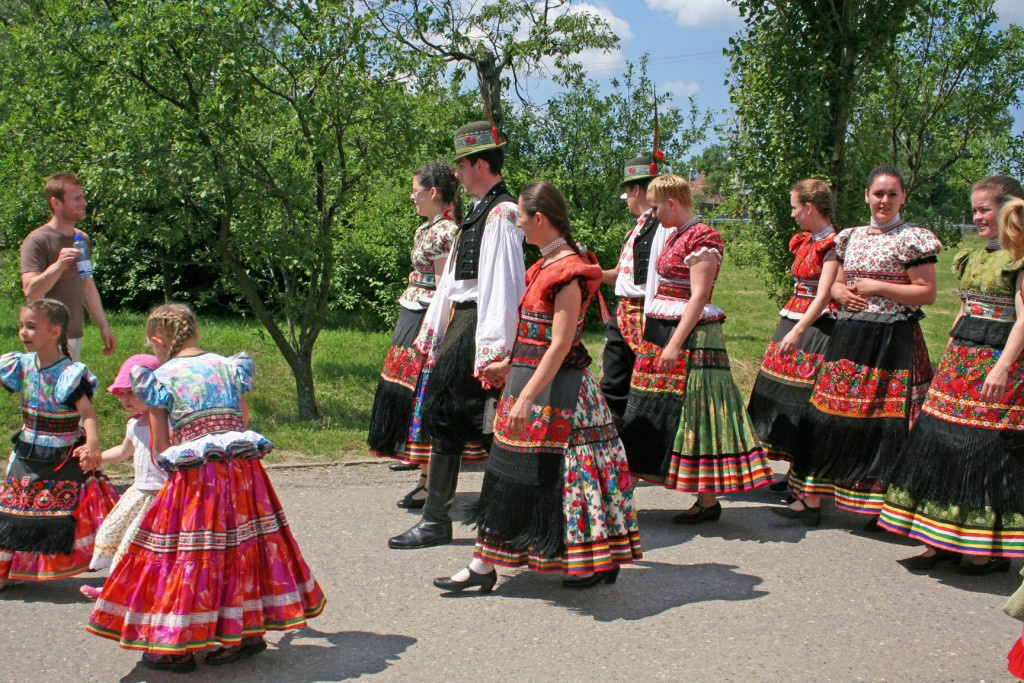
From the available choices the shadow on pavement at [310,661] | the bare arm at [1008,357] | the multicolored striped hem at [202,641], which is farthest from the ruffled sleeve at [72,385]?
the bare arm at [1008,357]

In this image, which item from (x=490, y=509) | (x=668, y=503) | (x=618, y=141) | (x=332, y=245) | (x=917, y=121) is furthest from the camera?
(x=618, y=141)

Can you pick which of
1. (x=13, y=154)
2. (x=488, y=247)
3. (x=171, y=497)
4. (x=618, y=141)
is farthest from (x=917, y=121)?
(x=171, y=497)

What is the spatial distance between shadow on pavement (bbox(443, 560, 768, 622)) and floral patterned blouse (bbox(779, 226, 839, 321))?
76.9 inches

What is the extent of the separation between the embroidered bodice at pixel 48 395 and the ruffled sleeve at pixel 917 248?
13.4 feet

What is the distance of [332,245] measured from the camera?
816 centimetres

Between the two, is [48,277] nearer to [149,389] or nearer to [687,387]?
[149,389]

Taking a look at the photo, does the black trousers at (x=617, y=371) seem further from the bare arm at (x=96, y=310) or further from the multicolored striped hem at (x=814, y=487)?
the bare arm at (x=96, y=310)

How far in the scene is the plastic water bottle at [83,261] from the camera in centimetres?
596

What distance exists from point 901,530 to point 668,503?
1.56 metres

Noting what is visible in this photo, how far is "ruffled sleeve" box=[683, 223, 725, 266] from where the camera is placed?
218 inches

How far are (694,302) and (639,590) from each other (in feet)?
5.06

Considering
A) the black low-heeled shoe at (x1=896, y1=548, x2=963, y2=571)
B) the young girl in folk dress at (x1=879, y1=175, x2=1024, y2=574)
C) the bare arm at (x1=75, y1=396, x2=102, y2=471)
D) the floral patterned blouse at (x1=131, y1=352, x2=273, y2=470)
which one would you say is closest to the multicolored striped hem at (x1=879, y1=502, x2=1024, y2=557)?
the young girl in folk dress at (x1=879, y1=175, x2=1024, y2=574)

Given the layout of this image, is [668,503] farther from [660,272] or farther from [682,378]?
[660,272]

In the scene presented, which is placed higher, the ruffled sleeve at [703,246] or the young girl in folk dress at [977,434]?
the ruffled sleeve at [703,246]
